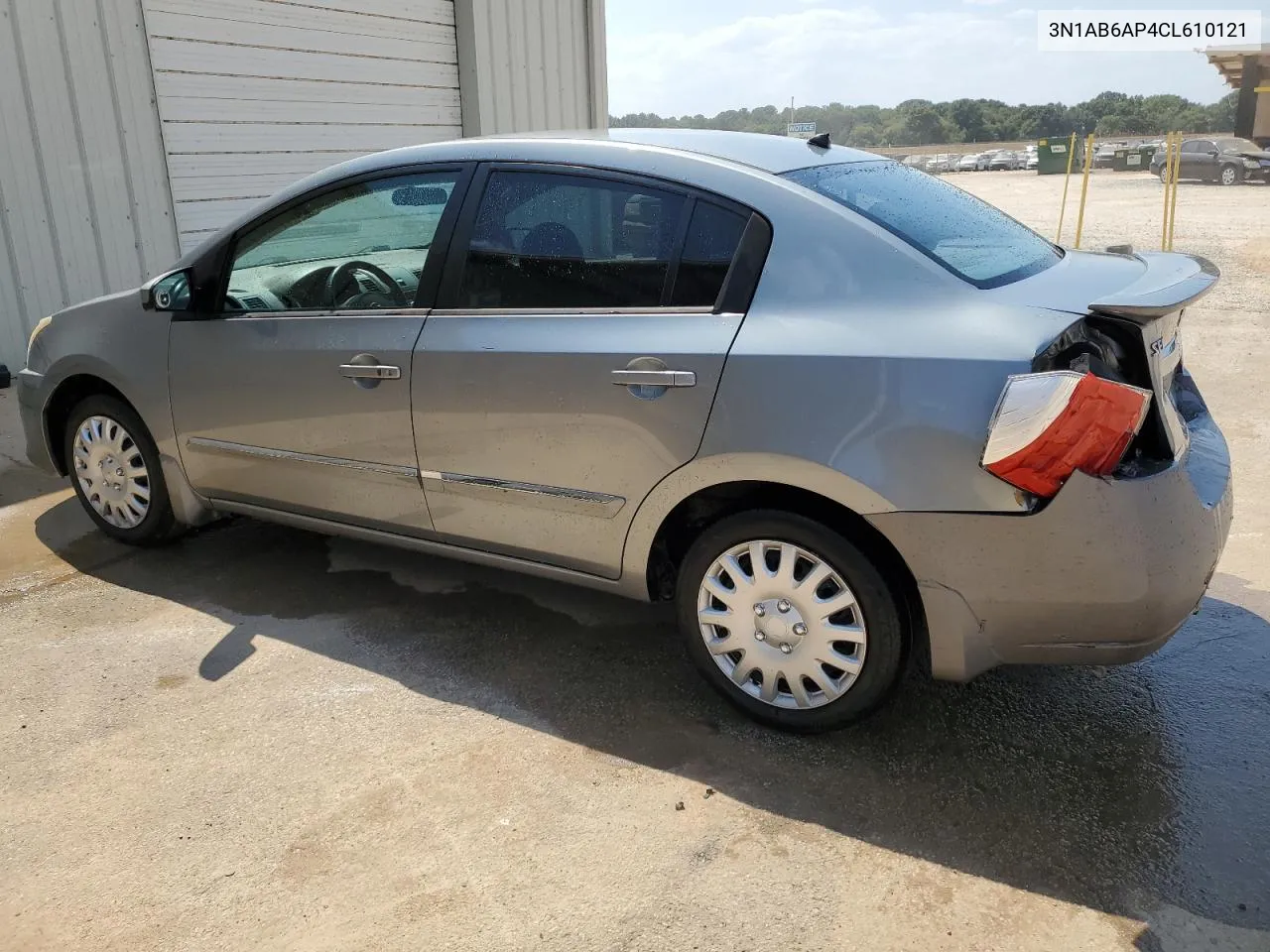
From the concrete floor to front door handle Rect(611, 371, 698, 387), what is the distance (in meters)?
1.00

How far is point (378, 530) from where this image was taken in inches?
142

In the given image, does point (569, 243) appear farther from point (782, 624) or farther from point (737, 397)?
point (782, 624)

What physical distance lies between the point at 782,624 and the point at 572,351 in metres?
0.98

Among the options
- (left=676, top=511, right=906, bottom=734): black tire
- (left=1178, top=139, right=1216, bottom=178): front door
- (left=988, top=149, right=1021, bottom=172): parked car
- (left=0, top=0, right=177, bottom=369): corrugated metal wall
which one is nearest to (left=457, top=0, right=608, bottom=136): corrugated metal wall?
(left=0, top=0, right=177, bottom=369): corrugated metal wall

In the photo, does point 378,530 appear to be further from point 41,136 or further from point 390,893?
point 41,136

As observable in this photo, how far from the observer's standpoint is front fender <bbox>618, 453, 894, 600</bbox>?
2.56m

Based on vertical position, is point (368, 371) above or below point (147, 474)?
above

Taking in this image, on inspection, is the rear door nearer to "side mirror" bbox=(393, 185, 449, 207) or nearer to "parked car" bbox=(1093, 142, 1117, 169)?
"side mirror" bbox=(393, 185, 449, 207)

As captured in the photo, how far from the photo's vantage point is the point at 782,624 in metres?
2.78

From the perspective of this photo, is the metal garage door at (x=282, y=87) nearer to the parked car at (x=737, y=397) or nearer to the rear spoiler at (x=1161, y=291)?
the parked car at (x=737, y=397)

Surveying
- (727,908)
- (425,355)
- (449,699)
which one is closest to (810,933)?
(727,908)

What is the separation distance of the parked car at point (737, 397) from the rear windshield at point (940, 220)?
0.05 ft

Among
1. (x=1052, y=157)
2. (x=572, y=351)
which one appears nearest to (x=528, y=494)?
(x=572, y=351)

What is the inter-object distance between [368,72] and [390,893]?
7567 millimetres
